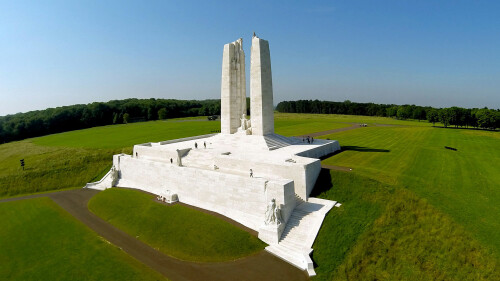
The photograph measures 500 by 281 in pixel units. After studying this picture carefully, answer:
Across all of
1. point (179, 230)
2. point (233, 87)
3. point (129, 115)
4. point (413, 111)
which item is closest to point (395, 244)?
point (179, 230)

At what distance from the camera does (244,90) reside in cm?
3606

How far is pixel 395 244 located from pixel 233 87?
84.3ft

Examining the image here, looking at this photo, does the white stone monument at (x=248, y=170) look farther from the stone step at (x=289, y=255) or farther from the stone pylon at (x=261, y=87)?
the stone pylon at (x=261, y=87)

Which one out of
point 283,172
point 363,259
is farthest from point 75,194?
point 363,259

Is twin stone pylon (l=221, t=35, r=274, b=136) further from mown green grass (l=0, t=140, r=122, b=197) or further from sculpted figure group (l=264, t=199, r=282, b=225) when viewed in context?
mown green grass (l=0, t=140, r=122, b=197)

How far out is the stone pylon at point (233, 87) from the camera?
113 feet

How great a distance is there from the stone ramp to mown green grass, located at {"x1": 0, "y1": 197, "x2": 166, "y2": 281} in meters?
8.22

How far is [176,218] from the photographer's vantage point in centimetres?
2209

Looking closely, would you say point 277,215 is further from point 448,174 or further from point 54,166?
point 54,166

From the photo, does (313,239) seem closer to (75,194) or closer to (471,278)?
(471,278)

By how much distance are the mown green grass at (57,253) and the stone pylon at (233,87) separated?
793 inches

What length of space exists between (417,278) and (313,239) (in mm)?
5988

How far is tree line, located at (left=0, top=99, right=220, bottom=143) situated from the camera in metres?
73.8

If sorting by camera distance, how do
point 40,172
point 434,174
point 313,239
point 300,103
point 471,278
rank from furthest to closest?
point 300,103 → point 40,172 → point 434,174 → point 313,239 → point 471,278
